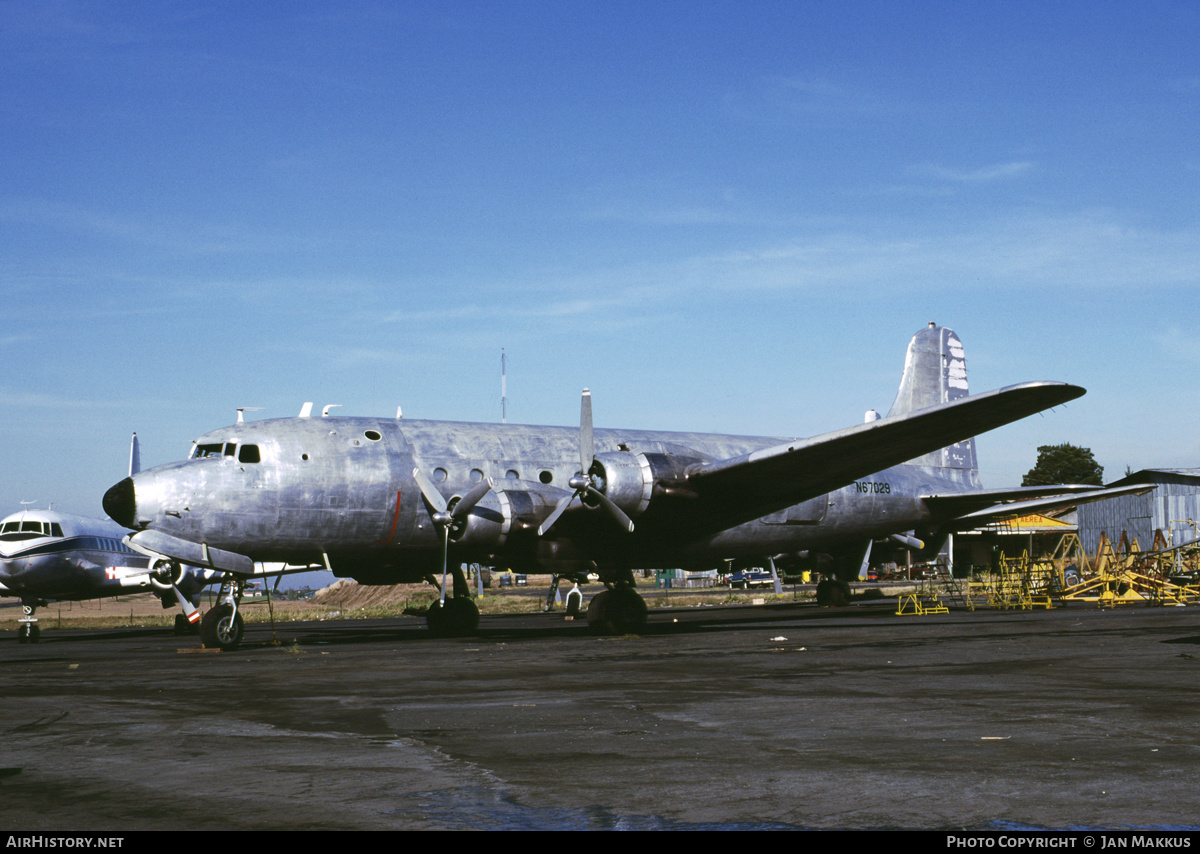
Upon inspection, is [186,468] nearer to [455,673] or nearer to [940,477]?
[455,673]

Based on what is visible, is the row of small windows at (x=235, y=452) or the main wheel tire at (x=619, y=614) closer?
the row of small windows at (x=235, y=452)

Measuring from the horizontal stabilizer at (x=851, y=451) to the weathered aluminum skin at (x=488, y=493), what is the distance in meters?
0.04

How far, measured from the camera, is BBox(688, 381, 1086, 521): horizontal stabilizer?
1875 centimetres

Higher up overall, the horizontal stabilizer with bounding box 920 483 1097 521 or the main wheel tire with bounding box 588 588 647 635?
the horizontal stabilizer with bounding box 920 483 1097 521

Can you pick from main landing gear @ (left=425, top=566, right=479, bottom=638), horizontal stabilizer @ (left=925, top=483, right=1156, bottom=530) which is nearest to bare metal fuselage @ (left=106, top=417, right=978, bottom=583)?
main landing gear @ (left=425, top=566, right=479, bottom=638)

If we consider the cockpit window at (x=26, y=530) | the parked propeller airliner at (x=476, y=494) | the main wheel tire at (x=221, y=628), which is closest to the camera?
the parked propeller airliner at (x=476, y=494)

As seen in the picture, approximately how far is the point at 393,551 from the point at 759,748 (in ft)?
48.5

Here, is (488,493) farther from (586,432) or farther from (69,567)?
(69,567)

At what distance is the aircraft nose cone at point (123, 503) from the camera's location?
62.2ft

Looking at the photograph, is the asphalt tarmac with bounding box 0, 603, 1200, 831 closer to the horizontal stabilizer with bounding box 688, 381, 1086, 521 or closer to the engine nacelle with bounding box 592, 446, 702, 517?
the engine nacelle with bounding box 592, 446, 702, 517

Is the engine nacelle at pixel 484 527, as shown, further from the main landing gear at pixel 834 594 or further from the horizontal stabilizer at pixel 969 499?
the main landing gear at pixel 834 594

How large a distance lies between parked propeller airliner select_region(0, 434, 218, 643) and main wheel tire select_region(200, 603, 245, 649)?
18.7ft

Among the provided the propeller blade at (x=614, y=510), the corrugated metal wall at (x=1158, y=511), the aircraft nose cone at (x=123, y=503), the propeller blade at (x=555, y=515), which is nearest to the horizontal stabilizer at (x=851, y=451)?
the propeller blade at (x=614, y=510)

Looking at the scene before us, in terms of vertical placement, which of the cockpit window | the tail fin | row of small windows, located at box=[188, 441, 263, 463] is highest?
the tail fin
